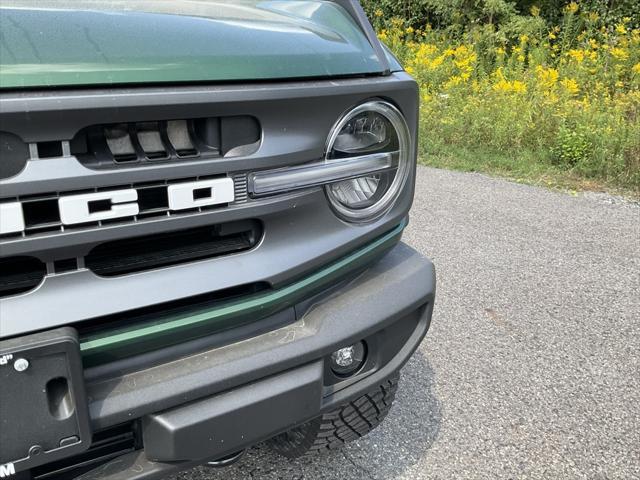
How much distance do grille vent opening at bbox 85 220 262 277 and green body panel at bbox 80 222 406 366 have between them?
0.13 metres

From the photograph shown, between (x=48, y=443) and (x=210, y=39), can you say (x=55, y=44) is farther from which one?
(x=48, y=443)

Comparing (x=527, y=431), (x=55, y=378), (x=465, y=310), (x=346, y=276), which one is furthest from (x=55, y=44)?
(x=465, y=310)

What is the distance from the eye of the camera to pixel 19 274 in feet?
4.31

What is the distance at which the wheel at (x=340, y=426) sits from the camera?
202 centimetres

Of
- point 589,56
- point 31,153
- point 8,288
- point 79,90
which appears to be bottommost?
point 589,56

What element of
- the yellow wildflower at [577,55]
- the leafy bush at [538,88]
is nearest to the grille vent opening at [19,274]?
the leafy bush at [538,88]

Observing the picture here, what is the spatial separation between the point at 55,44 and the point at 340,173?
2.45 feet

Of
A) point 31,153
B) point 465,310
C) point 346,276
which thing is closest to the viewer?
point 31,153

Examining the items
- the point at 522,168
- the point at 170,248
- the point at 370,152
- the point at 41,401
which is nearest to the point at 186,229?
the point at 170,248

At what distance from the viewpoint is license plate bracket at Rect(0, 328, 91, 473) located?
47.4 inches

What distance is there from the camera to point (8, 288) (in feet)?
4.15

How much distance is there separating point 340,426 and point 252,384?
0.65 meters

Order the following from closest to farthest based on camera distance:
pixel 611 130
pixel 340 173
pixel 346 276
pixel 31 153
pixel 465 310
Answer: pixel 31 153
pixel 340 173
pixel 346 276
pixel 465 310
pixel 611 130

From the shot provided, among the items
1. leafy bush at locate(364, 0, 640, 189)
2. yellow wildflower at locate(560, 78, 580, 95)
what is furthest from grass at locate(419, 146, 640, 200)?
yellow wildflower at locate(560, 78, 580, 95)
